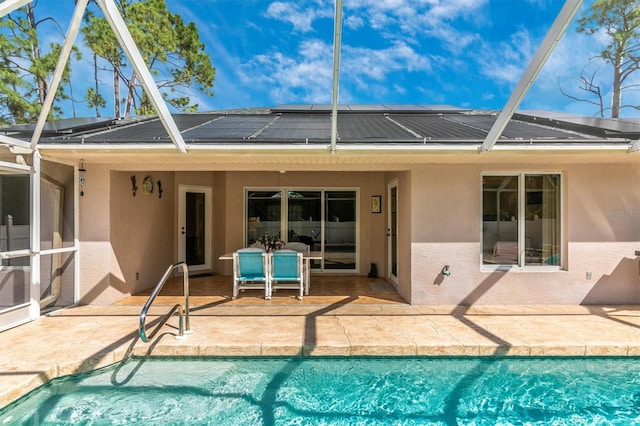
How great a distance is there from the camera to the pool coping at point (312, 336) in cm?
407

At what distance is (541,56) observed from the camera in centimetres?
358

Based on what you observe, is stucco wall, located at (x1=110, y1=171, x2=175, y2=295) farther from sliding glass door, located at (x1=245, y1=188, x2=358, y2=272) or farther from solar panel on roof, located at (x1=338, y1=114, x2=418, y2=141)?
solar panel on roof, located at (x1=338, y1=114, x2=418, y2=141)

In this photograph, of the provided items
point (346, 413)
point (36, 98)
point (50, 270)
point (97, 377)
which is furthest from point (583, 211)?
point (36, 98)

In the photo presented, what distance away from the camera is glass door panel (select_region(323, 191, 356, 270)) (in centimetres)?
909

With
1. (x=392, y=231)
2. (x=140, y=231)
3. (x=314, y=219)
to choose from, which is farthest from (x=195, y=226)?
(x=392, y=231)

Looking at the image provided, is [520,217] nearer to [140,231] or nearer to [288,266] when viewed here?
[288,266]

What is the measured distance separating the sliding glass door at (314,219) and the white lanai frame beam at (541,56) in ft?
16.5

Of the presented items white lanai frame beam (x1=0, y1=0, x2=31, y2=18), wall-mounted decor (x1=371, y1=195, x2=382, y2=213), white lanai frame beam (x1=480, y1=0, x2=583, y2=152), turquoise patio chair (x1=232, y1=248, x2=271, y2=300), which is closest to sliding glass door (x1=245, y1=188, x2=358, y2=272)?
wall-mounted decor (x1=371, y1=195, x2=382, y2=213)

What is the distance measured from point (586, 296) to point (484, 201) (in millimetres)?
2459

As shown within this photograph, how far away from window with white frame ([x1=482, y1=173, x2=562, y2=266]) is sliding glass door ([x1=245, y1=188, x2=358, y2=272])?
3.55 metres

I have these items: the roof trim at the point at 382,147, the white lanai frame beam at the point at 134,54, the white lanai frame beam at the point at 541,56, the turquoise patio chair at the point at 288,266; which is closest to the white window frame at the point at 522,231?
the roof trim at the point at 382,147

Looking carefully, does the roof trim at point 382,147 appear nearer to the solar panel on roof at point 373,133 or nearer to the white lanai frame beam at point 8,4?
the solar panel on roof at point 373,133

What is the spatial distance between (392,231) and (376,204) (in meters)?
1.16

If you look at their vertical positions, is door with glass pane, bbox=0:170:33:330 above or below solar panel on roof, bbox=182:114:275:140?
below
